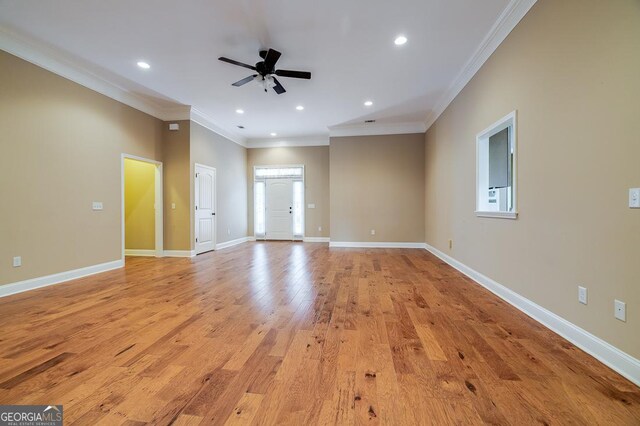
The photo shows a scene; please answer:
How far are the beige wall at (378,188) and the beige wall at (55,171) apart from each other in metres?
4.68

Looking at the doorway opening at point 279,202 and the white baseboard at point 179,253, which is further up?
the doorway opening at point 279,202

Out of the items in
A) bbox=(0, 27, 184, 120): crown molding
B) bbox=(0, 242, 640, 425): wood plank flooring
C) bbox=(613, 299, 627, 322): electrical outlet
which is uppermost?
bbox=(0, 27, 184, 120): crown molding

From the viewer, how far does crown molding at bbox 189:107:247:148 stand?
5805mm

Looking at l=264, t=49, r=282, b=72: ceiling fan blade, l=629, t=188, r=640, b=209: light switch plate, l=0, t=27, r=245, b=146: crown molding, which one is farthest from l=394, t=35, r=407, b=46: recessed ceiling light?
l=0, t=27, r=245, b=146: crown molding

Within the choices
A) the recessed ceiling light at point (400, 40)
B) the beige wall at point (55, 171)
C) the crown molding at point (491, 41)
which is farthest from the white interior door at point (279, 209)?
the recessed ceiling light at point (400, 40)

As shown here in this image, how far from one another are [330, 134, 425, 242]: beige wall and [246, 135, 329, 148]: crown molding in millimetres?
984

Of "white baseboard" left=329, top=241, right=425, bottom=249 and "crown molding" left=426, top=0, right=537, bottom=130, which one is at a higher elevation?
"crown molding" left=426, top=0, right=537, bottom=130

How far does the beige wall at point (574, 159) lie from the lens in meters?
1.59

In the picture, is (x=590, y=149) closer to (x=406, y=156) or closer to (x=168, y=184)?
(x=406, y=156)

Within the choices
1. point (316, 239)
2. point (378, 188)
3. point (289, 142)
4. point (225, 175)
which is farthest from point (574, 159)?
point (289, 142)

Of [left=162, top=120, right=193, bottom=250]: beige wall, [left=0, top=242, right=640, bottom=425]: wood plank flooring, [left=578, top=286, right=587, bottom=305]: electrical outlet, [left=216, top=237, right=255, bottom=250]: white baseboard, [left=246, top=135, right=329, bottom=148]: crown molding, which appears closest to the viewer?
[left=0, top=242, right=640, bottom=425]: wood plank flooring

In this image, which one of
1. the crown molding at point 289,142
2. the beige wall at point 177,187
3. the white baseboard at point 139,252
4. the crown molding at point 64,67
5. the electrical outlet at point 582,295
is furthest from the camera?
the crown molding at point 289,142

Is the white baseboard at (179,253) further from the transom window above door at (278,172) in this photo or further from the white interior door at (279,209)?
the transom window above door at (278,172)

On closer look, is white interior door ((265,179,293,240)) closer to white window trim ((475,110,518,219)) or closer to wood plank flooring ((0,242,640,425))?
wood plank flooring ((0,242,640,425))
